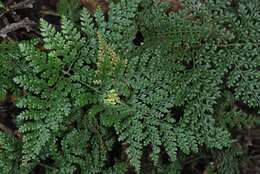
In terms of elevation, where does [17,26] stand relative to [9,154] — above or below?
above

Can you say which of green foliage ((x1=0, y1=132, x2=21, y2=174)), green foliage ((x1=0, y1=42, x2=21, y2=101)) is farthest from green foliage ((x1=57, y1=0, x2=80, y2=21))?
green foliage ((x1=0, y1=132, x2=21, y2=174))

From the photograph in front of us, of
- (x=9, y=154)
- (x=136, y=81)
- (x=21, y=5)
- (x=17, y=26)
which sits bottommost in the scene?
(x=9, y=154)

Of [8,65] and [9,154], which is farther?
[9,154]

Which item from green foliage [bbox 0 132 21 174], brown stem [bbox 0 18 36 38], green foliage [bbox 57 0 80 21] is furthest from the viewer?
brown stem [bbox 0 18 36 38]

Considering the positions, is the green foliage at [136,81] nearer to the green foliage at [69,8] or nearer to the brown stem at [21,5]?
the green foliage at [69,8]

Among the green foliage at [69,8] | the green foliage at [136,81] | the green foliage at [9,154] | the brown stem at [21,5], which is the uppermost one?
the green foliage at [69,8]

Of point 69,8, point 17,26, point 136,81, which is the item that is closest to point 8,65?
point 17,26

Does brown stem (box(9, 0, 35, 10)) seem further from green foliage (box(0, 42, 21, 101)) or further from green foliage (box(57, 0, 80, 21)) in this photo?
green foliage (box(0, 42, 21, 101))

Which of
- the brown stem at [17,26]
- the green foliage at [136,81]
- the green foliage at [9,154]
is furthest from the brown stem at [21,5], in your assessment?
the green foliage at [9,154]

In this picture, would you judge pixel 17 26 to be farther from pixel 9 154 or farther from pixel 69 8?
pixel 9 154
